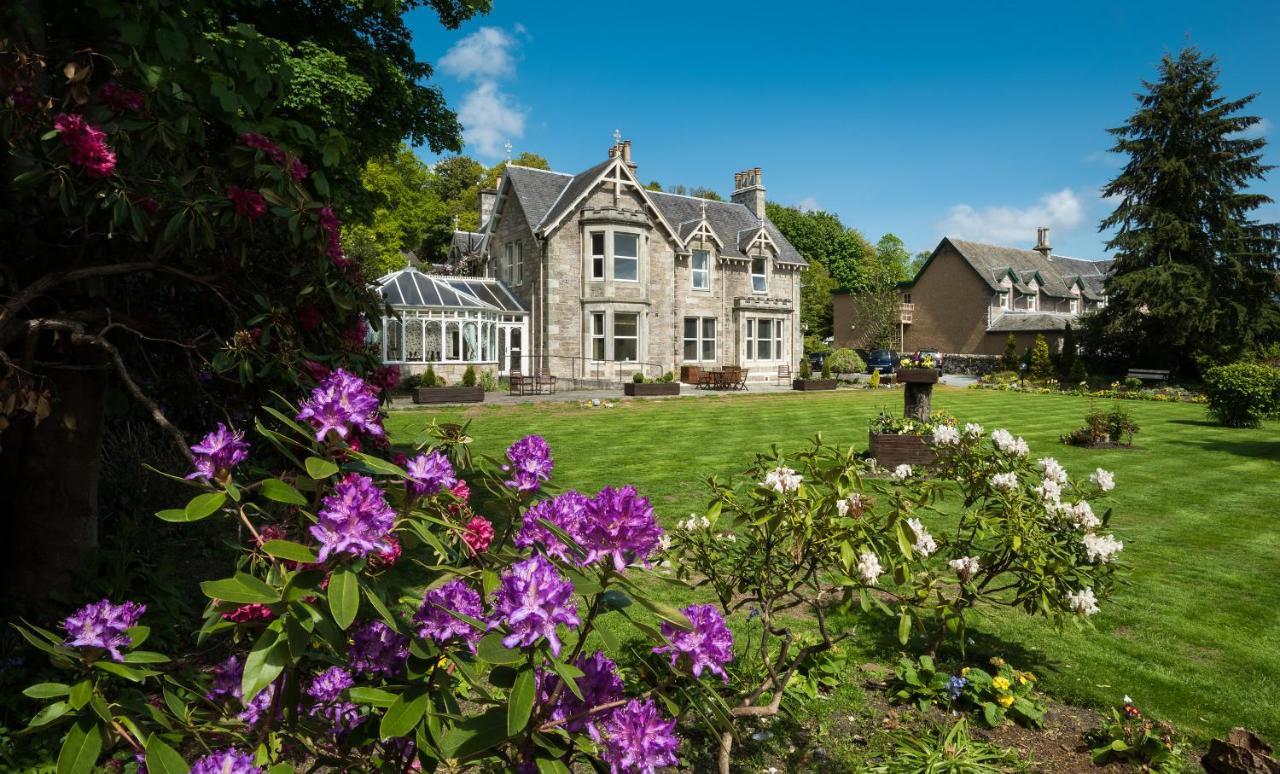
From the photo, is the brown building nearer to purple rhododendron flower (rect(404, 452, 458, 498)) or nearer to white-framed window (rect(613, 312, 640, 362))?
white-framed window (rect(613, 312, 640, 362))

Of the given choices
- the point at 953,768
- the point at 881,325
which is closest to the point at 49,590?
the point at 953,768

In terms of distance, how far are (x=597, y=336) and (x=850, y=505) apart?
29.1 meters

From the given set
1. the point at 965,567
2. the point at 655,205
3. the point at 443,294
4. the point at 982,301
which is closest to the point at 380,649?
the point at 965,567

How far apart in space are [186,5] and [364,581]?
3494mm

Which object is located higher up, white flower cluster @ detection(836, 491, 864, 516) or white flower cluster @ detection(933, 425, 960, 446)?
Answer: white flower cluster @ detection(933, 425, 960, 446)

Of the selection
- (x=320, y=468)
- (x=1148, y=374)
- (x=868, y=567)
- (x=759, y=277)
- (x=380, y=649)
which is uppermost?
(x=759, y=277)

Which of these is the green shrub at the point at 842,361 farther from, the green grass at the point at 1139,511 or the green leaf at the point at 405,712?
the green leaf at the point at 405,712

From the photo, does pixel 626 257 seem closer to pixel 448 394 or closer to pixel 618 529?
pixel 448 394

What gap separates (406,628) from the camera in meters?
1.71

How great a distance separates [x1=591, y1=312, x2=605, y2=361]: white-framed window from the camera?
105ft

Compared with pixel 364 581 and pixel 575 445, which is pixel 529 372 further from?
pixel 364 581

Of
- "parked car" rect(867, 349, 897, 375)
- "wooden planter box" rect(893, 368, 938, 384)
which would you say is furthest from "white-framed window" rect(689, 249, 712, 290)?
"wooden planter box" rect(893, 368, 938, 384)

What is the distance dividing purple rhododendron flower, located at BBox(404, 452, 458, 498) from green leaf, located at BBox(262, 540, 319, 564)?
0.34 m

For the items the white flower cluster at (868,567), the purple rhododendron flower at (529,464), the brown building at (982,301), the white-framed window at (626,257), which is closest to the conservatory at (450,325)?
the white-framed window at (626,257)
